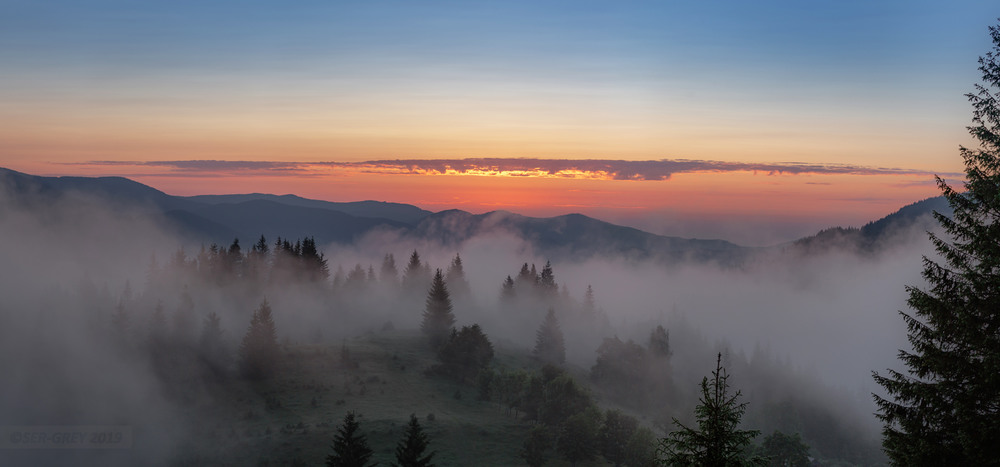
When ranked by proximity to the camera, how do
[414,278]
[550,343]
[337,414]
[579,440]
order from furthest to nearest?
[414,278]
[550,343]
[337,414]
[579,440]

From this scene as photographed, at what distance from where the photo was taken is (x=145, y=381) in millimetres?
88750

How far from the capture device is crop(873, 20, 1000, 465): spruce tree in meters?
16.9

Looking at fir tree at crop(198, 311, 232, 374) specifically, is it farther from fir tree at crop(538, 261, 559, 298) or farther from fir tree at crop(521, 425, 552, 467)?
fir tree at crop(538, 261, 559, 298)

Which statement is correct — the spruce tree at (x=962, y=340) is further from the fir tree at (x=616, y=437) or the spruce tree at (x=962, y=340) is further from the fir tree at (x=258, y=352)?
the fir tree at (x=258, y=352)

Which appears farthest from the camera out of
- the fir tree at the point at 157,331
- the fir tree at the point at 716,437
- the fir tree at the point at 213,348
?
the fir tree at the point at 157,331

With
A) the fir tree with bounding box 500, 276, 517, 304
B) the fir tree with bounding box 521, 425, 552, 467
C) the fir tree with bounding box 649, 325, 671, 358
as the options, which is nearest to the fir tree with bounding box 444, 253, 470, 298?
the fir tree with bounding box 500, 276, 517, 304

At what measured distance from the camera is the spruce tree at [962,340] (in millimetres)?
16922

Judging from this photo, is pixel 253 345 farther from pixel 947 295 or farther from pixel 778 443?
pixel 947 295

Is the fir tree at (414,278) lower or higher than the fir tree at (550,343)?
higher

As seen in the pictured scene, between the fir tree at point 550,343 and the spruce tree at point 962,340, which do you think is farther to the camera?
the fir tree at point 550,343

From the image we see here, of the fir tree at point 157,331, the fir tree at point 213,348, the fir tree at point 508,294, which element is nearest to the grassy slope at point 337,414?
the fir tree at point 213,348

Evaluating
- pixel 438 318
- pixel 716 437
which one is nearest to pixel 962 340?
pixel 716 437

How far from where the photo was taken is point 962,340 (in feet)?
57.9

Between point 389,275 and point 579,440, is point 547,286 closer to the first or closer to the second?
point 389,275
